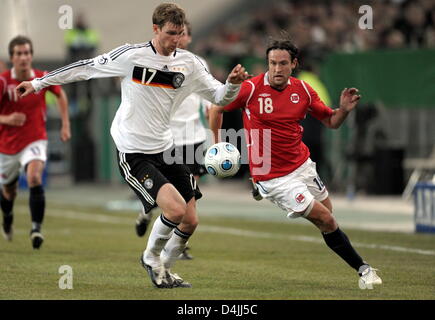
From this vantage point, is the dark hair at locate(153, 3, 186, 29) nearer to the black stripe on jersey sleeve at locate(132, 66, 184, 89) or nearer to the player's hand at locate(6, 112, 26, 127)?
the black stripe on jersey sleeve at locate(132, 66, 184, 89)

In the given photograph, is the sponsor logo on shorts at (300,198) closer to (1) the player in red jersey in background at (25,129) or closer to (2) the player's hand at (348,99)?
(2) the player's hand at (348,99)

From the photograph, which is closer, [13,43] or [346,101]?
[346,101]

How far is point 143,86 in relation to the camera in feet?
31.6

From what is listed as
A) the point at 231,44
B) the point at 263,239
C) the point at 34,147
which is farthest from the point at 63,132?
the point at 231,44

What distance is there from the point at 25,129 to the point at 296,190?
4854 mm

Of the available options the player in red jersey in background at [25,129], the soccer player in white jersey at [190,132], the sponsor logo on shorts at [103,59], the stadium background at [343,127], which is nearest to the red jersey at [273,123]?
the sponsor logo on shorts at [103,59]

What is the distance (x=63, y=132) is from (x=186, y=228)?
4.10 metres

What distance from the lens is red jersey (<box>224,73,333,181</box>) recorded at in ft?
33.3

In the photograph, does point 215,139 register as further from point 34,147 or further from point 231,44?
Result: point 231,44

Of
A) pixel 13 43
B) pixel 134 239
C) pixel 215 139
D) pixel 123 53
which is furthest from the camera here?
pixel 134 239

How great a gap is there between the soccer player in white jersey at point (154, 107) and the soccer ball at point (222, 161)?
0.29 meters

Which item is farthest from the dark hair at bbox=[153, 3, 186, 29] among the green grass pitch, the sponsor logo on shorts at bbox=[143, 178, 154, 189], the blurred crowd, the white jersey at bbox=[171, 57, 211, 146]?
the blurred crowd

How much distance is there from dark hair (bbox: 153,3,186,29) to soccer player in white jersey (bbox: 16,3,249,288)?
1 cm

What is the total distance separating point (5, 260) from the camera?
1208 centimetres
